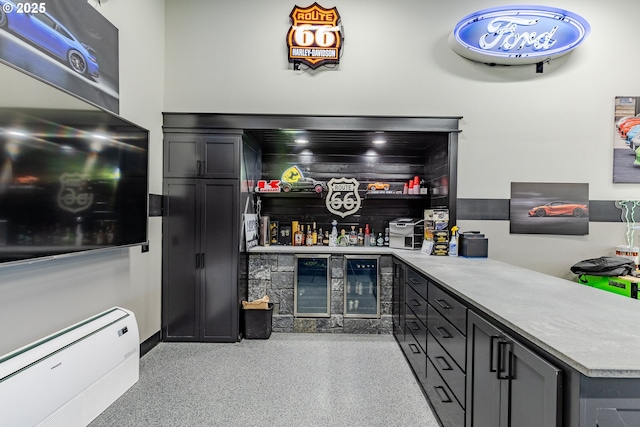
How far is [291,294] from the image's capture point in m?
3.46

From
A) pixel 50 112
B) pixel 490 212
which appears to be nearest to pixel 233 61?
pixel 50 112

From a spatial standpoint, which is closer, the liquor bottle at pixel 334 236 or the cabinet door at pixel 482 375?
the cabinet door at pixel 482 375

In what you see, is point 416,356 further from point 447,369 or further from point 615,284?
point 615,284

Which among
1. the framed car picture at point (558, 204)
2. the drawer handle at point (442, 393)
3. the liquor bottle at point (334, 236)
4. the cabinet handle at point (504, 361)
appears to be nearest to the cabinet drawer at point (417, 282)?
the drawer handle at point (442, 393)

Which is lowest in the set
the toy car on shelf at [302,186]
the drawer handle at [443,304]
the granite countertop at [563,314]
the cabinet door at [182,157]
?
the drawer handle at [443,304]

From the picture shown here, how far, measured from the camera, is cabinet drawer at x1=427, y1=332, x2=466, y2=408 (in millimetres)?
1673

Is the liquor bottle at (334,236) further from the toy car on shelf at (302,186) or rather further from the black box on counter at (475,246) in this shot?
the black box on counter at (475,246)

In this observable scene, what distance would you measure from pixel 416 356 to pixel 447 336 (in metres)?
0.77

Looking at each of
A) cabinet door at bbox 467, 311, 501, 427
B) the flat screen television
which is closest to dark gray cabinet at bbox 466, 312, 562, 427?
cabinet door at bbox 467, 311, 501, 427

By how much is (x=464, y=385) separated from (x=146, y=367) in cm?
267

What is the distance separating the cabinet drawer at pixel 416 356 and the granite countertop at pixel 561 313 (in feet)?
2.29

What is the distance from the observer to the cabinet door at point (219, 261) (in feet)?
10.5

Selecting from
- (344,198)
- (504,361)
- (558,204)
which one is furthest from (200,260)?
(558,204)

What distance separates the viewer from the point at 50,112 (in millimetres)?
1651
